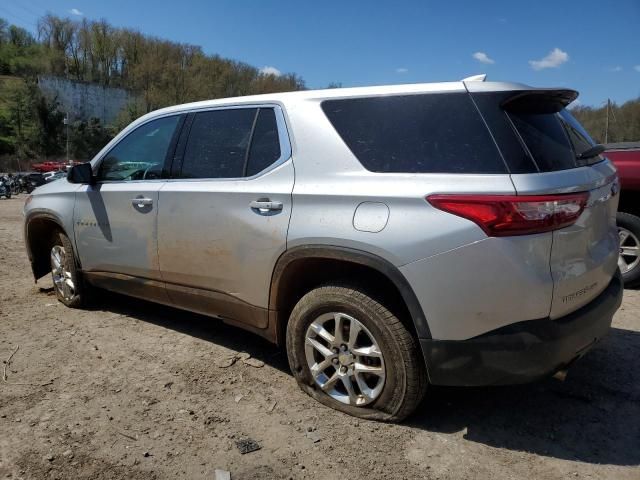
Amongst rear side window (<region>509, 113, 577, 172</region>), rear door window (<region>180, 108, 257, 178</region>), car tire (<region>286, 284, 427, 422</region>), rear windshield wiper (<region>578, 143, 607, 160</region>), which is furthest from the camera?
rear door window (<region>180, 108, 257, 178</region>)

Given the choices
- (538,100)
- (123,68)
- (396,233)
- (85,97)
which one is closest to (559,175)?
(538,100)

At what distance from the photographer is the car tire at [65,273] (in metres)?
4.67

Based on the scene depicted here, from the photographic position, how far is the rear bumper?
7.66 feet

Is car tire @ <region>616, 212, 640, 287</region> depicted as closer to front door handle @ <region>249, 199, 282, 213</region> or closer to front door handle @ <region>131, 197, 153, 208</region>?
front door handle @ <region>249, 199, 282, 213</region>

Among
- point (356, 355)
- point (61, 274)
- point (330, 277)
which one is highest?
point (330, 277)

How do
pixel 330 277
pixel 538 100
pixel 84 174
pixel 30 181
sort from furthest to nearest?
pixel 30 181
pixel 84 174
pixel 330 277
pixel 538 100

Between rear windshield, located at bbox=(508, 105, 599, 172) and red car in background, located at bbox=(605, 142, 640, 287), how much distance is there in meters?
2.88

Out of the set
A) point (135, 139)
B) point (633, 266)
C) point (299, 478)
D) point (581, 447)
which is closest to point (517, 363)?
point (581, 447)

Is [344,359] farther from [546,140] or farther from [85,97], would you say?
[85,97]

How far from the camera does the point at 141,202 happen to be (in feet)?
12.4

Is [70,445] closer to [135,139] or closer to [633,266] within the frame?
[135,139]

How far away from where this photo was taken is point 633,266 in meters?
5.28

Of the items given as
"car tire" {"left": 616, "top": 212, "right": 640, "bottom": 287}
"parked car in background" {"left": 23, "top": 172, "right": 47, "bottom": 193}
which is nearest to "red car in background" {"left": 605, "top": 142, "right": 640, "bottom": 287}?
"car tire" {"left": 616, "top": 212, "right": 640, "bottom": 287}

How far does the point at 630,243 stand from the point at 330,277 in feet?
12.9
